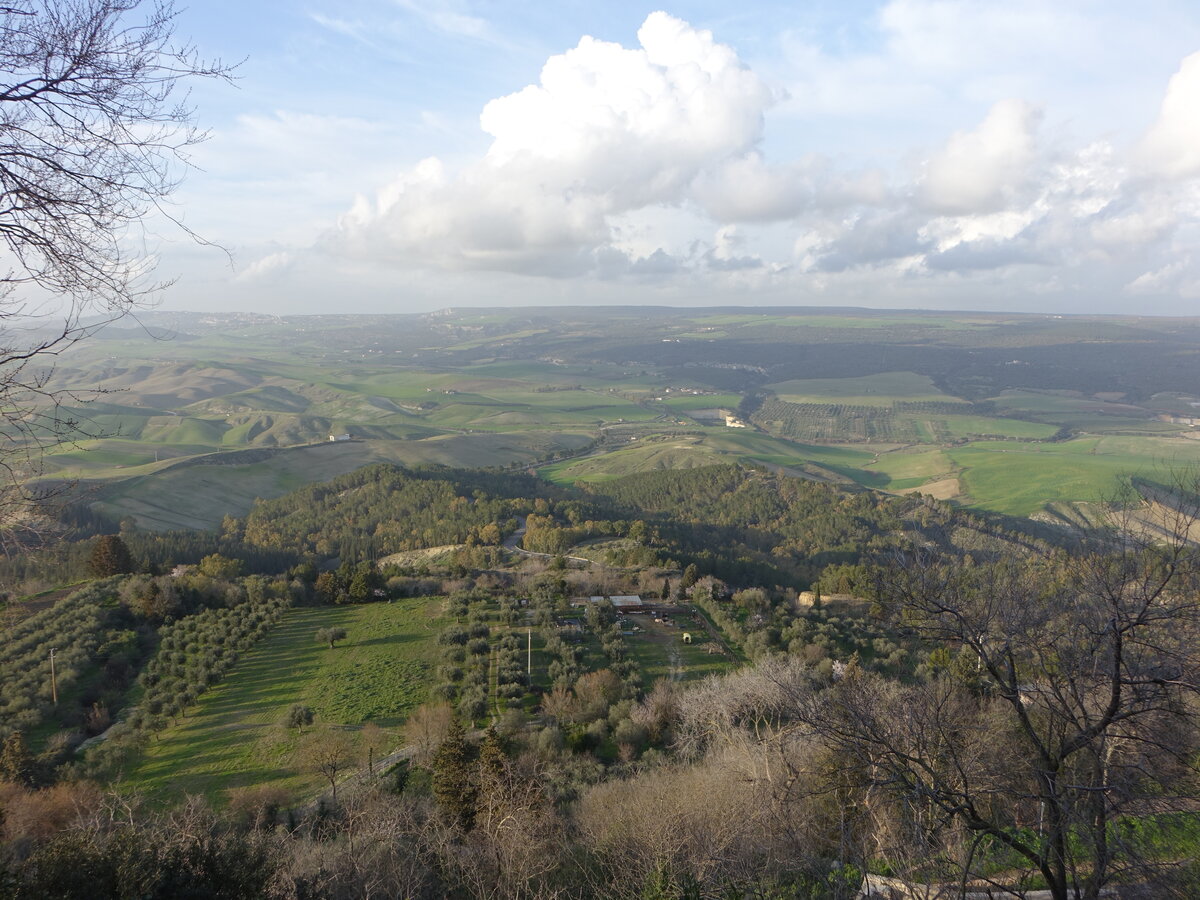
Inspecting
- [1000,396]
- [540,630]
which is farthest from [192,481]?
[1000,396]

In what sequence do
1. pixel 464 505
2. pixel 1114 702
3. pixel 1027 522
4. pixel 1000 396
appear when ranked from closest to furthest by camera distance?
1. pixel 1114 702
2. pixel 464 505
3. pixel 1027 522
4. pixel 1000 396

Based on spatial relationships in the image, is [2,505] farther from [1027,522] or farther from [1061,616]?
[1027,522]

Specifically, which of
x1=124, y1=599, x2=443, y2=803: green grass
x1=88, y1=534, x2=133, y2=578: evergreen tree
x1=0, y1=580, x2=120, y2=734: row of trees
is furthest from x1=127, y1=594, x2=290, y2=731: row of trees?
x1=88, y1=534, x2=133, y2=578: evergreen tree

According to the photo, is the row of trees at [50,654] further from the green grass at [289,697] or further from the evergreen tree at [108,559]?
the green grass at [289,697]

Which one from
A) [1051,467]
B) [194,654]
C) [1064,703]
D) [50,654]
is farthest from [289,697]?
[1051,467]

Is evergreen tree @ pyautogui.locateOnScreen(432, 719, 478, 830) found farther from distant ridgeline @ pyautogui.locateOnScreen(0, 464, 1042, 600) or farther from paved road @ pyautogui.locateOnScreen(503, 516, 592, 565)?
paved road @ pyautogui.locateOnScreen(503, 516, 592, 565)
